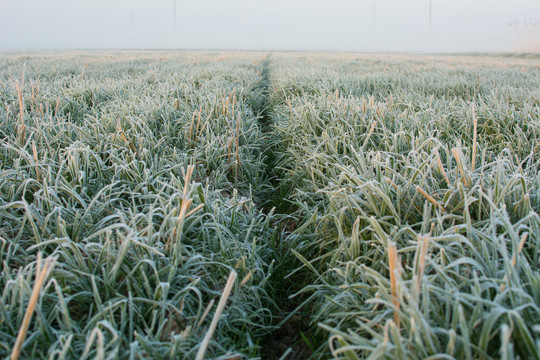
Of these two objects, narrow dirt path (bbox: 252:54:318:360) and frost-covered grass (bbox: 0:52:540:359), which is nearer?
frost-covered grass (bbox: 0:52:540:359)

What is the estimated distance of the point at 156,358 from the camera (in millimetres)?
777

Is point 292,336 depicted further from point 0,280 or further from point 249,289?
point 0,280

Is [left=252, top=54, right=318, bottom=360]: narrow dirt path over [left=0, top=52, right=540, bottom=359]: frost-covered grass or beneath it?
beneath

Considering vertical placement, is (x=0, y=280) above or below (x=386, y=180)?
below

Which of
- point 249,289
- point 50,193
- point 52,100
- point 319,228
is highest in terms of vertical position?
point 52,100

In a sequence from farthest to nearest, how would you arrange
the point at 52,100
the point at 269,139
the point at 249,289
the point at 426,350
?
the point at 269,139
the point at 52,100
the point at 249,289
the point at 426,350

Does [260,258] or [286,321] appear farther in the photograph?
[260,258]

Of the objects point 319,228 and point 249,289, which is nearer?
point 249,289

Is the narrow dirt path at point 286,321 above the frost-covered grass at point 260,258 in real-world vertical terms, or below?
below

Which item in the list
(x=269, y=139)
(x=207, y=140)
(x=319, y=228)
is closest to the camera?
(x=319, y=228)

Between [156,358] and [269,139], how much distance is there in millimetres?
2696

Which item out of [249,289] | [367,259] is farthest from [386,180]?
[249,289]

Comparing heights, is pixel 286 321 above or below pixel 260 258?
below

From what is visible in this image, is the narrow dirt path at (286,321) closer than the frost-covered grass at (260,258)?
No
